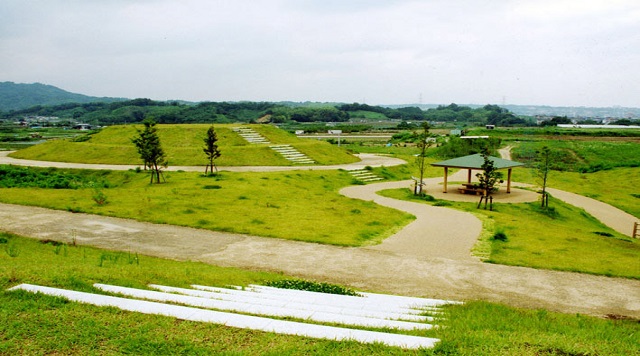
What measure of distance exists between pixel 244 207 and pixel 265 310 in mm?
14958

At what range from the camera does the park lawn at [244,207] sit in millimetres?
17672

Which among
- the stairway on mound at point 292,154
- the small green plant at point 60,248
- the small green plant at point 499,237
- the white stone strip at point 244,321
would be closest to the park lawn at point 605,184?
the small green plant at point 499,237

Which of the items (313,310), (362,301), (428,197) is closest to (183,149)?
(428,197)

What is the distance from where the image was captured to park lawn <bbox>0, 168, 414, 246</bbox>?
1767 cm

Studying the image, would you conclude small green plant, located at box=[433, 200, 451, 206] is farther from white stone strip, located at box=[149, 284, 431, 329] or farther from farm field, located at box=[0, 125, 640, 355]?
white stone strip, located at box=[149, 284, 431, 329]

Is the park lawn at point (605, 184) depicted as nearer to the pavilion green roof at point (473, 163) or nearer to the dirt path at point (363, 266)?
the pavilion green roof at point (473, 163)

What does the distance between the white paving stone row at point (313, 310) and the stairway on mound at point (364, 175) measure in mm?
26954

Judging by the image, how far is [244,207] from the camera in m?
21.4

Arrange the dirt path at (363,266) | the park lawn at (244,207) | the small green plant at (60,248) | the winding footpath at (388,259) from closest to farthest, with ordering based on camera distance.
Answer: the dirt path at (363,266)
the winding footpath at (388,259)
the small green plant at (60,248)
the park lawn at (244,207)

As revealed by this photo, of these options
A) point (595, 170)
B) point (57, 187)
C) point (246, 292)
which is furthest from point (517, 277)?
point (595, 170)

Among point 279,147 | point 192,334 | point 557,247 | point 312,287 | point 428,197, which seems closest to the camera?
point 192,334

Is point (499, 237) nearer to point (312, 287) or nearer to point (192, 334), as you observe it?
point (312, 287)

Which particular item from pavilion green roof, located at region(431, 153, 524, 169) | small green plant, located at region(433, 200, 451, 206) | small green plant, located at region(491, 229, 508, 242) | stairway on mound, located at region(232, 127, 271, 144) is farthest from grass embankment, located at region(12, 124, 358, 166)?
small green plant, located at region(491, 229, 508, 242)

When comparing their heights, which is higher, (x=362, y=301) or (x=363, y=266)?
(x=362, y=301)
